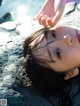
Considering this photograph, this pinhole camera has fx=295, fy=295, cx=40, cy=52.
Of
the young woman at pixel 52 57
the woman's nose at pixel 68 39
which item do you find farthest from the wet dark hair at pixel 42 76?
the woman's nose at pixel 68 39

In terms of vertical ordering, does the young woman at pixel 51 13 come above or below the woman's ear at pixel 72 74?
above

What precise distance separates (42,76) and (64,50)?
0.13 metres

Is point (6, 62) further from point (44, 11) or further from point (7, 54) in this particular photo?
point (44, 11)

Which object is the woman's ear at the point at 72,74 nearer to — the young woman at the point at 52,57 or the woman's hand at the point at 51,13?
the young woman at the point at 52,57

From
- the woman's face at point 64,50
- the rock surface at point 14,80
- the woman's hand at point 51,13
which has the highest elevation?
the woman's hand at point 51,13

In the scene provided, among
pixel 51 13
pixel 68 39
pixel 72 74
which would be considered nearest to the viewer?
pixel 68 39

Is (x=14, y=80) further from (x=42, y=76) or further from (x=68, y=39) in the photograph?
(x=68, y=39)

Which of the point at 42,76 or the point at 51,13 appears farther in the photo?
the point at 51,13

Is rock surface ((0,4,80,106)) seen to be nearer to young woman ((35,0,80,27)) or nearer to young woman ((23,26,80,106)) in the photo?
young woman ((23,26,80,106))

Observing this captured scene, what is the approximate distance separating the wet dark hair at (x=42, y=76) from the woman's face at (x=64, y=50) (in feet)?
0.11

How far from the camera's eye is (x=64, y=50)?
1084 millimetres

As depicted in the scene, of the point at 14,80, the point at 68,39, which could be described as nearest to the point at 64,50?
the point at 68,39

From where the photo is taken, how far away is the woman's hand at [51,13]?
1144 millimetres

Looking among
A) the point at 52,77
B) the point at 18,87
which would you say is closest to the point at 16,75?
the point at 18,87
